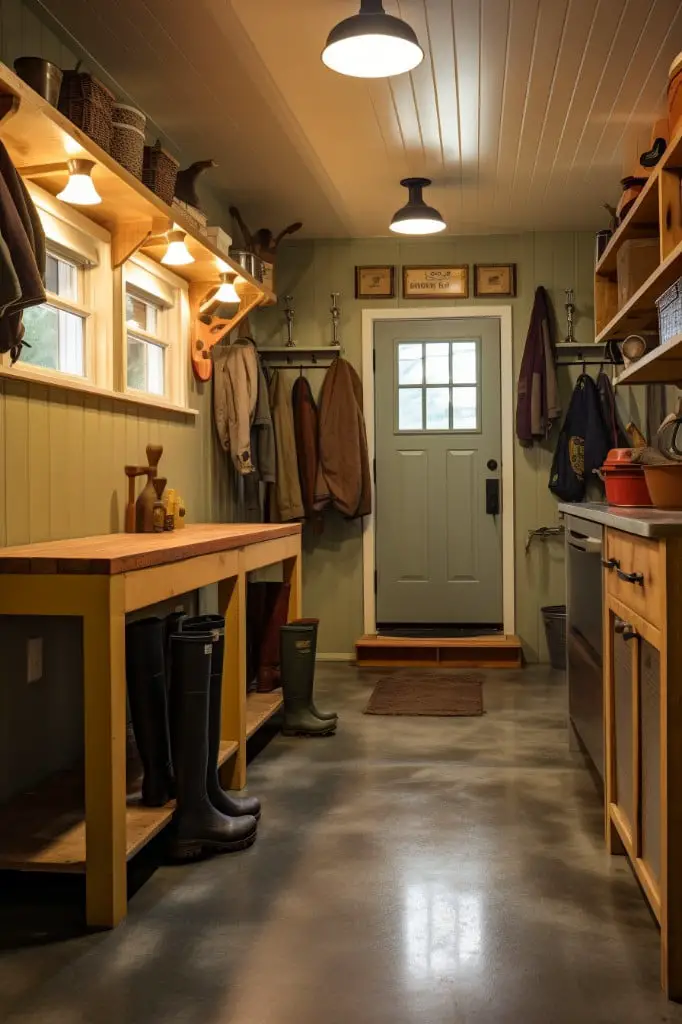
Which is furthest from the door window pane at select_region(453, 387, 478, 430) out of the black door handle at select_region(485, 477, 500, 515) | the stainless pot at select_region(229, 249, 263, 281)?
the stainless pot at select_region(229, 249, 263, 281)

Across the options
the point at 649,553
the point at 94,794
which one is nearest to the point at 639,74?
the point at 649,553

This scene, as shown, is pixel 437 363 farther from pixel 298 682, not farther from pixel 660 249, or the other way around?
pixel 660 249

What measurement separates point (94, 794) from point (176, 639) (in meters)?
0.55

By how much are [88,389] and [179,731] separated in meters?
1.21

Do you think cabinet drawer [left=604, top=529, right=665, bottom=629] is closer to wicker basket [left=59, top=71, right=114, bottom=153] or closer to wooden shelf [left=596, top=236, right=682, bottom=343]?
wooden shelf [left=596, top=236, right=682, bottom=343]

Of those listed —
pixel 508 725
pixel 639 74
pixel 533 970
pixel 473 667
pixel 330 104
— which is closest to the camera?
pixel 533 970

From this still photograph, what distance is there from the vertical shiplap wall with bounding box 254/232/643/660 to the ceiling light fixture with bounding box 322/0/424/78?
298cm

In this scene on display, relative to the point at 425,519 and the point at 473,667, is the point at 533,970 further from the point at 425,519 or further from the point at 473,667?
the point at 425,519

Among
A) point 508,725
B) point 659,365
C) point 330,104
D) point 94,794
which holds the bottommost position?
point 508,725

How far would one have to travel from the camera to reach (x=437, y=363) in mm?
6020

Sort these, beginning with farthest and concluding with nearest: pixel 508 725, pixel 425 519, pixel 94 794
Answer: pixel 425 519 → pixel 508 725 → pixel 94 794

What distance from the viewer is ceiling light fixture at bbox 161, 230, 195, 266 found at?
11.8 ft

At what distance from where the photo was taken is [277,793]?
129 inches

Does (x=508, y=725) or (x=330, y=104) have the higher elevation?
(x=330, y=104)
